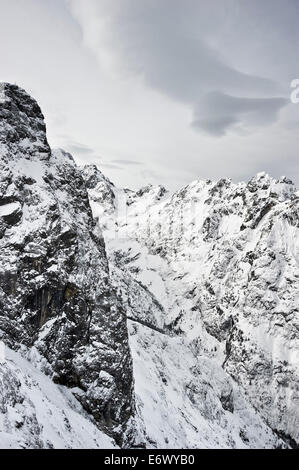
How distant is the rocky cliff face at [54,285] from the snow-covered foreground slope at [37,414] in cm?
208

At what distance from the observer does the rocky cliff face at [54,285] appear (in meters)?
50.0

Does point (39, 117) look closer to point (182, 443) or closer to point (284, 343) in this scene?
point (182, 443)

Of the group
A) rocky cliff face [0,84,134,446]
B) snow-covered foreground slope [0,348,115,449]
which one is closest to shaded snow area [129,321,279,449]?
rocky cliff face [0,84,134,446]

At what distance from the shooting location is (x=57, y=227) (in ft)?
182

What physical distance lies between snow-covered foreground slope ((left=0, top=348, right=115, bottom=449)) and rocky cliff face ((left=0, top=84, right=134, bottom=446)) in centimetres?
208

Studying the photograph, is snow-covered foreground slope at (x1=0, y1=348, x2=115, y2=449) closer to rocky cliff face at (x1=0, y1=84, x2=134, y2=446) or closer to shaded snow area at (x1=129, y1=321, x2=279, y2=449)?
rocky cliff face at (x1=0, y1=84, x2=134, y2=446)

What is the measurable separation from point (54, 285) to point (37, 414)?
16921mm

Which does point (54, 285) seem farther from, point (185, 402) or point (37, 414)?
point (185, 402)

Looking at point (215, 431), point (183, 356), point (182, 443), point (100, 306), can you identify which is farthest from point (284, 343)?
point (100, 306)

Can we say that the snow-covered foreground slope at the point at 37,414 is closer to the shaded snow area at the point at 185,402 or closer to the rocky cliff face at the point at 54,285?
the rocky cliff face at the point at 54,285

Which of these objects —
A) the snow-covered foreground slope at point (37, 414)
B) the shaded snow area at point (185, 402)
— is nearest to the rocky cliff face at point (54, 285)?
the snow-covered foreground slope at point (37, 414)

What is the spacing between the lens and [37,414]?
39031 millimetres
